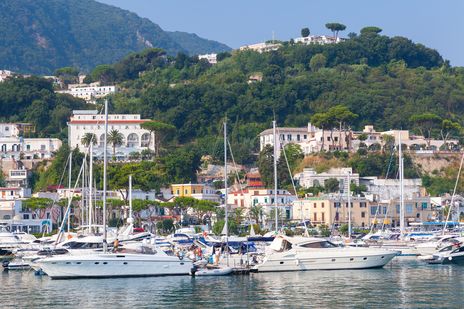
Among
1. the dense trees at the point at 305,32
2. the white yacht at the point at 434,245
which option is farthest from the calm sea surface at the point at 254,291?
the dense trees at the point at 305,32

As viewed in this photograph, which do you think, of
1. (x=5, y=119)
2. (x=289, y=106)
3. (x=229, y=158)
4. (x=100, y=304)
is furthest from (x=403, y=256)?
(x=5, y=119)

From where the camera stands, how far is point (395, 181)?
106938 mm

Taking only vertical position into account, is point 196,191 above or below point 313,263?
above

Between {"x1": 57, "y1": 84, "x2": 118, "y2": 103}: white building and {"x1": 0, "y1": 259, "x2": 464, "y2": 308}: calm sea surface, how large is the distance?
111781 mm

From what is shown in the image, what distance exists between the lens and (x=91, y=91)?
16762cm

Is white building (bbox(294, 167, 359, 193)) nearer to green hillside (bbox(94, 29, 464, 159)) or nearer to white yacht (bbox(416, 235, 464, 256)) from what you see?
green hillside (bbox(94, 29, 464, 159))

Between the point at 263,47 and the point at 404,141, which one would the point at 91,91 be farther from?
the point at 404,141

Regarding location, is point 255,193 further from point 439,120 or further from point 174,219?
point 439,120

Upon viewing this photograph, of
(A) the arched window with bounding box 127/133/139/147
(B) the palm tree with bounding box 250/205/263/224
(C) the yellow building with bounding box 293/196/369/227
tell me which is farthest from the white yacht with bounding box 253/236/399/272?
(A) the arched window with bounding box 127/133/139/147

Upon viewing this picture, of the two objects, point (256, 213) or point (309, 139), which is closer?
point (256, 213)

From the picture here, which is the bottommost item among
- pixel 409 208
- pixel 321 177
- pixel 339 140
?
pixel 409 208

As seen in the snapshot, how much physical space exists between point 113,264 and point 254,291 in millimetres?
7605

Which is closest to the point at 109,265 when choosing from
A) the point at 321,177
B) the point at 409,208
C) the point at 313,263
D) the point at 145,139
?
the point at 313,263

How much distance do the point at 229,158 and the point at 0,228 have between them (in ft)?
166
